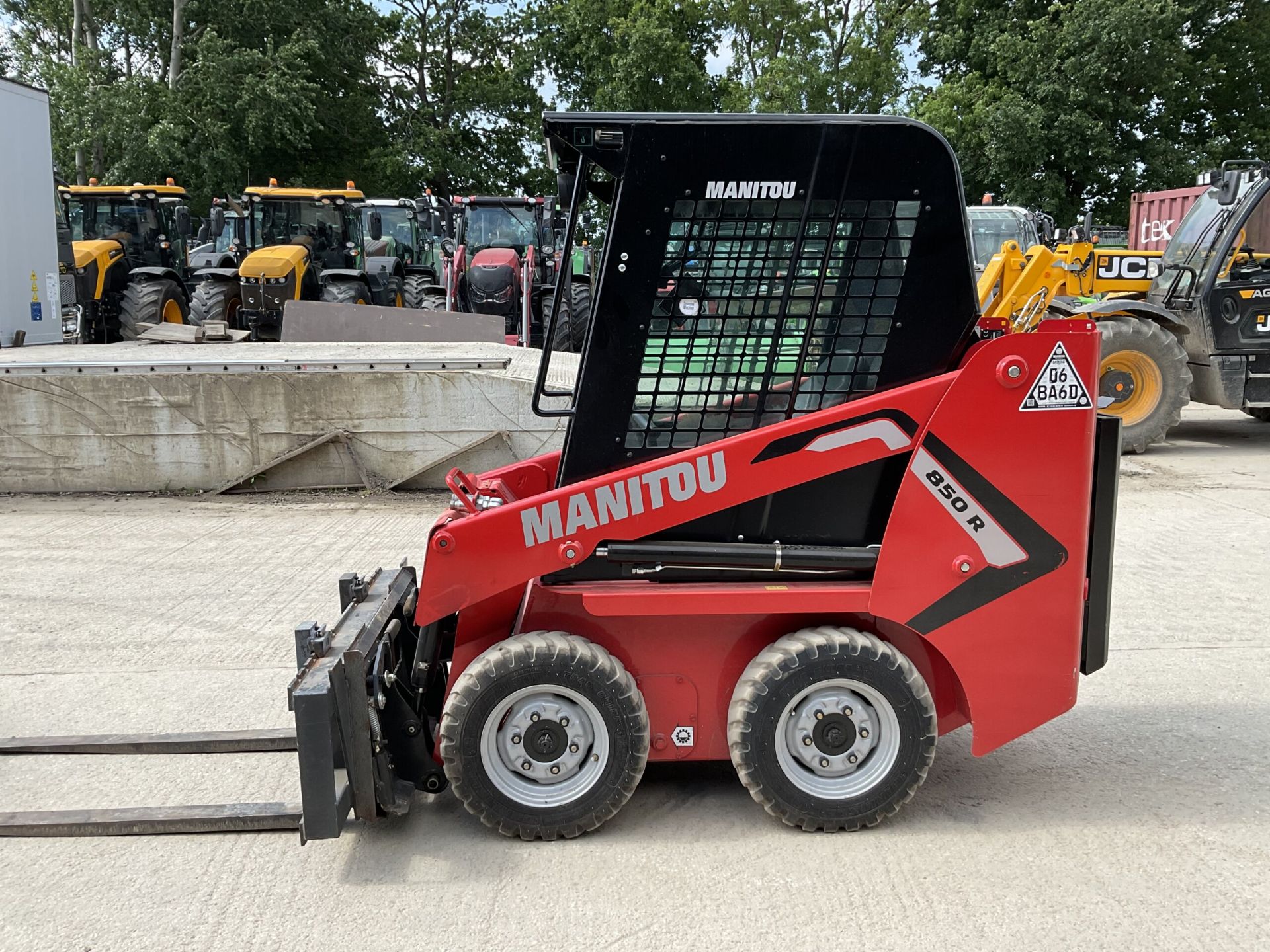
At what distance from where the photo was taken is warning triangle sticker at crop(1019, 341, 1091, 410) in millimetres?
3471

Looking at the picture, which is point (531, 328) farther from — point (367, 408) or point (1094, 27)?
point (1094, 27)

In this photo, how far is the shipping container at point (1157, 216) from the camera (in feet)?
56.3

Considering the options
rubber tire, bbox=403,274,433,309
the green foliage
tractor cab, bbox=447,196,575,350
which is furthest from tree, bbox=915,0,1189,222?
rubber tire, bbox=403,274,433,309

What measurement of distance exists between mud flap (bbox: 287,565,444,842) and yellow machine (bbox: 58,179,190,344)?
14.6m

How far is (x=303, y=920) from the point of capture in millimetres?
3176

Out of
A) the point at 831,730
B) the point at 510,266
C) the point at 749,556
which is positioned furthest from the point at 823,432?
the point at 510,266

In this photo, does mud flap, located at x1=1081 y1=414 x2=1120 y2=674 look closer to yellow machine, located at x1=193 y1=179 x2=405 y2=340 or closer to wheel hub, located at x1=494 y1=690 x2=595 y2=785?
wheel hub, located at x1=494 y1=690 x2=595 y2=785

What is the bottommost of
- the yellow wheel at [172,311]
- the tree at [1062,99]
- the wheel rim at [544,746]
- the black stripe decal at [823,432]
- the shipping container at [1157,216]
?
the yellow wheel at [172,311]

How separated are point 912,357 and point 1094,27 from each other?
24.7 metres

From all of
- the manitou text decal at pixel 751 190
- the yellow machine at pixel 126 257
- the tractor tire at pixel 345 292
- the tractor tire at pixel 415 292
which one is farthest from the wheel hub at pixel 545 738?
the tractor tire at pixel 415 292

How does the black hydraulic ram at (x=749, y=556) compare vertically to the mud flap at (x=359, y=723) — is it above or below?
above

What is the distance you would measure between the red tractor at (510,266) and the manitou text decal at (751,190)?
12592mm

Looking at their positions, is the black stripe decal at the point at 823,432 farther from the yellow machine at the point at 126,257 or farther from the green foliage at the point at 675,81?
the green foliage at the point at 675,81

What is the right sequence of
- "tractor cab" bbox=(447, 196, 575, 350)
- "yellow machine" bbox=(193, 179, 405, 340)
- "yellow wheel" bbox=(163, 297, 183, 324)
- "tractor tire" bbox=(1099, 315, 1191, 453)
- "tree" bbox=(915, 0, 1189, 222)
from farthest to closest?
"tree" bbox=(915, 0, 1189, 222)
"tractor cab" bbox=(447, 196, 575, 350)
"yellow wheel" bbox=(163, 297, 183, 324)
"yellow machine" bbox=(193, 179, 405, 340)
"tractor tire" bbox=(1099, 315, 1191, 453)
